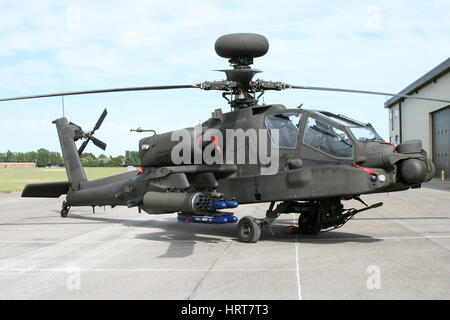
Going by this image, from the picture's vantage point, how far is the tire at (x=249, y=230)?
1059 cm

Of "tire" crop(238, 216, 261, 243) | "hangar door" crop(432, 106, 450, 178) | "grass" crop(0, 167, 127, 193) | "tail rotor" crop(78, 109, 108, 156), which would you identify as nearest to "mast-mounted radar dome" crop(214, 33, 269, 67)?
"tire" crop(238, 216, 261, 243)

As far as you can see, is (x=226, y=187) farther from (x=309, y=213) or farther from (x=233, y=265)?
(x=233, y=265)

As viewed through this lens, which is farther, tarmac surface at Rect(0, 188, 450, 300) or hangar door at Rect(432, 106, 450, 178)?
hangar door at Rect(432, 106, 450, 178)

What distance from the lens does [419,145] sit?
905cm

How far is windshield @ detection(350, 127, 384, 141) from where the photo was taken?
9680mm

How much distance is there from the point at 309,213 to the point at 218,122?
133 inches

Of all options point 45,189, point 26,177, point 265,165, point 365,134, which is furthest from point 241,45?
point 26,177

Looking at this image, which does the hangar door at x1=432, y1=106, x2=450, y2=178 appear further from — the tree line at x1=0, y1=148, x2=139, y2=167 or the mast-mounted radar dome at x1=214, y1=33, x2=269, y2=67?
the mast-mounted radar dome at x1=214, y1=33, x2=269, y2=67

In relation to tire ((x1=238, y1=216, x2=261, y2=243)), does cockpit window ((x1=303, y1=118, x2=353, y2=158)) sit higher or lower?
higher

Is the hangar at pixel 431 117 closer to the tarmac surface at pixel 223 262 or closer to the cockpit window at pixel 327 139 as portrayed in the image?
the tarmac surface at pixel 223 262

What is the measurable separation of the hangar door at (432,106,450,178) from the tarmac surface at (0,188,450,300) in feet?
122

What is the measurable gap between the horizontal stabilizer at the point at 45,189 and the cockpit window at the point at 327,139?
9740 millimetres

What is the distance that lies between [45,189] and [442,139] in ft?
146

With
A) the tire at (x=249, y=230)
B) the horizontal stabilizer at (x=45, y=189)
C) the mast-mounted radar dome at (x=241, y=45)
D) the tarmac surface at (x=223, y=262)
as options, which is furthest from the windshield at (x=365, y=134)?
the horizontal stabilizer at (x=45, y=189)
